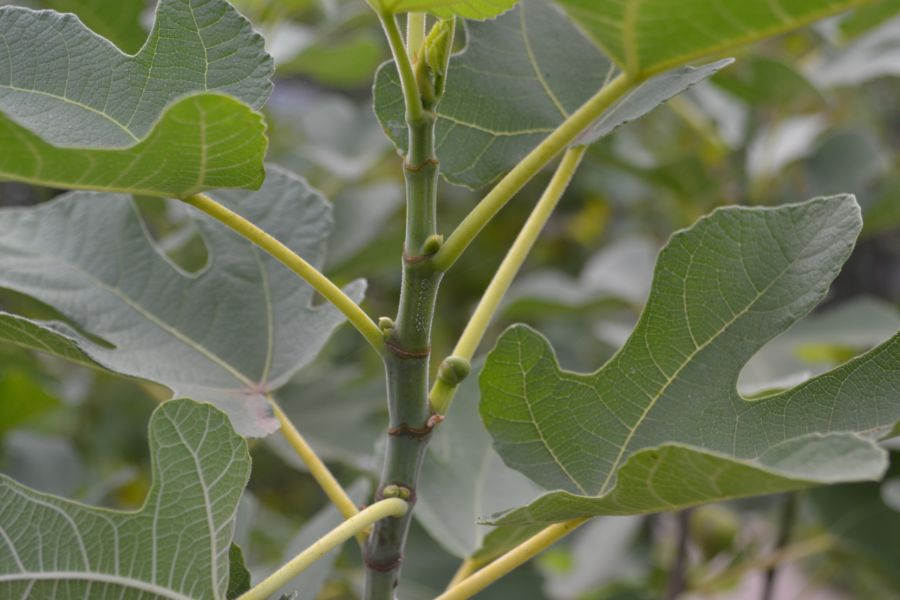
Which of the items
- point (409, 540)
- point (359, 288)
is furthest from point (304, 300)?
point (409, 540)

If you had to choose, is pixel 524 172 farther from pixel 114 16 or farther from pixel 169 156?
pixel 114 16

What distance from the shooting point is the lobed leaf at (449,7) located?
0.49m

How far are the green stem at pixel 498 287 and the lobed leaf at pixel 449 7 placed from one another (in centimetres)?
17

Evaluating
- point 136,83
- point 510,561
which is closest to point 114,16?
point 136,83

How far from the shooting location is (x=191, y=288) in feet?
2.55

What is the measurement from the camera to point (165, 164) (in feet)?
1.69

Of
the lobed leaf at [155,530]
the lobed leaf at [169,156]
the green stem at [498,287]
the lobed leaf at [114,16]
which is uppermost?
the lobed leaf at [114,16]

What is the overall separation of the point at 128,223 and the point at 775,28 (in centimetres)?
54

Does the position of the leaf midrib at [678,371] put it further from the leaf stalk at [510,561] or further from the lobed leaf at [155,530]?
the lobed leaf at [155,530]

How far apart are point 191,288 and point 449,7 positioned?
1.23 feet

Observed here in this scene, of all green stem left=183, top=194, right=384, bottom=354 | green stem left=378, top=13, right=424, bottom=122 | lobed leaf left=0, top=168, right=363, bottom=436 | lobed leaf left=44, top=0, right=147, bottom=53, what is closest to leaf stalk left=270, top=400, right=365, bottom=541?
lobed leaf left=0, top=168, right=363, bottom=436

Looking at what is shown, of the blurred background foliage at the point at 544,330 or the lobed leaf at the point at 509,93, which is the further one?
the blurred background foliage at the point at 544,330

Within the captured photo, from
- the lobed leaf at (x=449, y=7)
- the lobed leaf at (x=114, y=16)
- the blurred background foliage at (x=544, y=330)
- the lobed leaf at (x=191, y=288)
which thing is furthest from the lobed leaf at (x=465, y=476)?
the lobed leaf at (x=114, y=16)

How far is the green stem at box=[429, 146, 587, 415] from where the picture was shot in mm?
595
